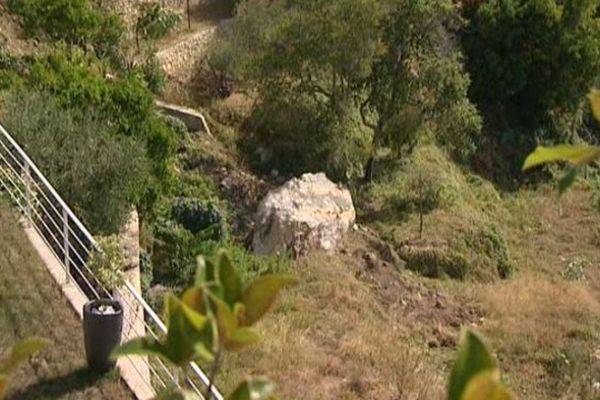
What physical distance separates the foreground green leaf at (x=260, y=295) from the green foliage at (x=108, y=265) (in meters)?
6.46

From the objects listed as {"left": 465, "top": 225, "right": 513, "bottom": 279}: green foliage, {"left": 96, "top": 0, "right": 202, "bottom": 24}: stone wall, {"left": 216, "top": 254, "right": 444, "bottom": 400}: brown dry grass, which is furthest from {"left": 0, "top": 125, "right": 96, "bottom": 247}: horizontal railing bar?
Result: {"left": 96, "top": 0, "right": 202, "bottom": 24}: stone wall

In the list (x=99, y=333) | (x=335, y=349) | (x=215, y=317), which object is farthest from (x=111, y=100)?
(x=215, y=317)

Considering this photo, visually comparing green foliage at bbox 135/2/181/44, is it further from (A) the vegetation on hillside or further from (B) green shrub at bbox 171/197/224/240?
(B) green shrub at bbox 171/197/224/240

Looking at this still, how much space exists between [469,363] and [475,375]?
0.12 ft

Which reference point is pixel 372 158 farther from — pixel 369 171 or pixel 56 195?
pixel 56 195

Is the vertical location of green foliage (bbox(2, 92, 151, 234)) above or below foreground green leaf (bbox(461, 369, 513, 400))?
below

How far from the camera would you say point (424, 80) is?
2016cm

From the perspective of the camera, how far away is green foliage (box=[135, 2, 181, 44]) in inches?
855

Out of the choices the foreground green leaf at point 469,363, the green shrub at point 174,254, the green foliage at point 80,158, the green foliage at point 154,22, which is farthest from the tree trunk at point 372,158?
the foreground green leaf at point 469,363

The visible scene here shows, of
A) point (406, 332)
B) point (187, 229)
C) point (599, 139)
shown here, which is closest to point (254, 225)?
point (187, 229)

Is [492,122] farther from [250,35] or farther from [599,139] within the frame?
[250,35]

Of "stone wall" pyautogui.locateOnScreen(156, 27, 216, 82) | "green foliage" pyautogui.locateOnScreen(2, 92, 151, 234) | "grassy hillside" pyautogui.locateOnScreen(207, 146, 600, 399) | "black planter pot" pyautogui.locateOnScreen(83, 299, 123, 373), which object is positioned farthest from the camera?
"stone wall" pyautogui.locateOnScreen(156, 27, 216, 82)

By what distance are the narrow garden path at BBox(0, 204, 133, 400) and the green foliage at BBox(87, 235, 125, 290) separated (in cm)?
52

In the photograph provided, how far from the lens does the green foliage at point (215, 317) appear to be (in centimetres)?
143
